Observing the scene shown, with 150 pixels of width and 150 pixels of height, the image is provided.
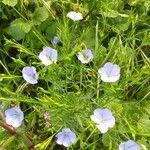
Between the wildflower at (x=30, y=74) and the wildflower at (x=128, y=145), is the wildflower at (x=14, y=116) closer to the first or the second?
the wildflower at (x=30, y=74)

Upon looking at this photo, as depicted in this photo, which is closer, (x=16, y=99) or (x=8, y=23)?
(x=16, y=99)

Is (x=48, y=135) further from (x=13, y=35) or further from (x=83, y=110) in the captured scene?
(x=13, y=35)

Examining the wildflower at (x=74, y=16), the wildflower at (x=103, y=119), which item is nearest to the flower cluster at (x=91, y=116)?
the wildflower at (x=103, y=119)

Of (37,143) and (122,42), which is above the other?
(122,42)

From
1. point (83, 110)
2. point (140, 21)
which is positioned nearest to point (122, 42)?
point (140, 21)

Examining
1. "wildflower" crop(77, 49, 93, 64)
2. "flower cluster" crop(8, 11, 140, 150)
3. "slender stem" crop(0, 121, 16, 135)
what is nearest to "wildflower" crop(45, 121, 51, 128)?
"flower cluster" crop(8, 11, 140, 150)

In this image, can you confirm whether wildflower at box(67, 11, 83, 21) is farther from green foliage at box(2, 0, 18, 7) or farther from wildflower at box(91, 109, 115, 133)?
wildflower at box(91, 109, 115, 133)

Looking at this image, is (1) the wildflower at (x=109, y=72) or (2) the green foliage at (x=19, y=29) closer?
(1) the wildflower at (x=109, y=72)
